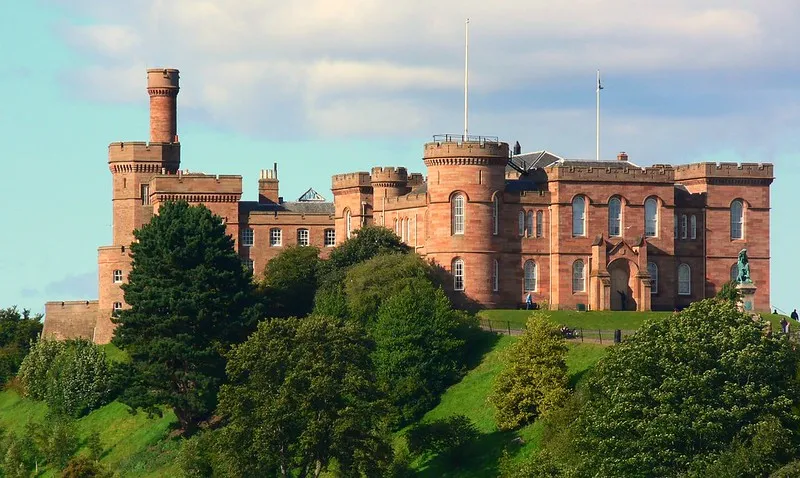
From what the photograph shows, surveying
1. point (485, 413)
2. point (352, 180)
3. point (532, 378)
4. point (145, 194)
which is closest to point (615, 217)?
point (352, 180)

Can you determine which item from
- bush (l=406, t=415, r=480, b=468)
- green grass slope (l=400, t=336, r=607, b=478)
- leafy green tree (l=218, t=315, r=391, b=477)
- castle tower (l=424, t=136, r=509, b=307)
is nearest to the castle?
castle tower (l=424, t=136, r=509, b=307)

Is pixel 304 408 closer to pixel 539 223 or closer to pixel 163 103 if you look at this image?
pixel 539 223

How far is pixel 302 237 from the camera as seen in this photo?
106500 millimetres

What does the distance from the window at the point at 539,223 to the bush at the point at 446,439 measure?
1997cm

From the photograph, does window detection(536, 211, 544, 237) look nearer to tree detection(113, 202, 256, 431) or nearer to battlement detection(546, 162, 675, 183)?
battlement detection(546, 162, 675, 183)

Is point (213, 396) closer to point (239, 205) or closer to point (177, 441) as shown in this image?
point (177, 441)

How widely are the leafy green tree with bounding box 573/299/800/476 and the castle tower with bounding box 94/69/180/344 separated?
47350 millimetres

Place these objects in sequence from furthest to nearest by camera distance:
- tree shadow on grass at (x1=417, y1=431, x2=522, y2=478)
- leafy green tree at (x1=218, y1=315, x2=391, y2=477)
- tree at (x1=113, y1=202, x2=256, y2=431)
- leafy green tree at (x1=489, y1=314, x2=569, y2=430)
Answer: tree at (x1=113, y1=202, x2=256, y2=431) → leafy green tree at (x1=489, y1=314, x2=569, y2=430) → tree shadow on grass at (x1=417, y1=431, x2=522, y2=478) → leafy green tree at (x1=218, y1=315, x2=391, y2=477)

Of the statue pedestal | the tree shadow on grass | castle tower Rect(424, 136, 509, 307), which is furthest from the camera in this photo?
castle tower Rect(424, 136, 509, 307)

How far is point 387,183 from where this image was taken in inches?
3974

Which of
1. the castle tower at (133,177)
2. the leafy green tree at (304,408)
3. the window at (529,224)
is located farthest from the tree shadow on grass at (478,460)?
the castle tower at (133,177)

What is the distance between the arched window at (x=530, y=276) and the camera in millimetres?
94250

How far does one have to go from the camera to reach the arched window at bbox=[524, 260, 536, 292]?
94250 mm

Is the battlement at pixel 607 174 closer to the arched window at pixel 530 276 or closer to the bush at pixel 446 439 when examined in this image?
the arched window at pixel 530 276
